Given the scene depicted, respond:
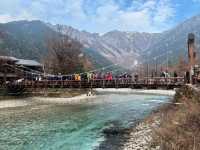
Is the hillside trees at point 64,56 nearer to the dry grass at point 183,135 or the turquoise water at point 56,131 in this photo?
the turquoise water at point 56,131

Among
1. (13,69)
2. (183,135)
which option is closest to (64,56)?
(13,69)

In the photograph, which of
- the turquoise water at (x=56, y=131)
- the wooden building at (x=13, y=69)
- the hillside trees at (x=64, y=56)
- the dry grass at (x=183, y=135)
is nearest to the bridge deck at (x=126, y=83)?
the turquoise water at (x=56, y=131)

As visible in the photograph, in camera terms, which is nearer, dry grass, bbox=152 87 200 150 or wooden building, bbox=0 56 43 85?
dry grass, bbox=152 87 200 150

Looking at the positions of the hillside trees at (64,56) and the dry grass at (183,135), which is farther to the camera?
the hillside trees at (64,56)

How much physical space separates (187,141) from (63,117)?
23902mm

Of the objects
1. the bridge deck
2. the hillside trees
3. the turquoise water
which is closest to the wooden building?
the hillside trees

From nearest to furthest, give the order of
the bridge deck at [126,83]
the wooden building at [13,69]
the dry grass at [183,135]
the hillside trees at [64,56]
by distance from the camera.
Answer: the dry grass at [183,135] < the bridge deck at [126,83] < the wooden building at [13,69] < the hillside trees at [64,56]

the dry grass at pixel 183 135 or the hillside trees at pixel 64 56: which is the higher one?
the hillside trees at pixel 64 56

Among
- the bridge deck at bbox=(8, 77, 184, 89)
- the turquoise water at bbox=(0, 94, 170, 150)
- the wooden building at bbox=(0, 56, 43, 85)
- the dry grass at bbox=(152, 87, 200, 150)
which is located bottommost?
the turquoise water at bbox=(0, 94, 170, 150)

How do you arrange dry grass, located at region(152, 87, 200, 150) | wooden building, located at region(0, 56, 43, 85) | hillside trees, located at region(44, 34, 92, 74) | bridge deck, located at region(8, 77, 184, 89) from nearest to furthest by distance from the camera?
dry grass, located at region(152, 87, 200, 150)
bridge deck, located at region(8, 77, 184, 89)
wooden building, located at region(0, 56, 43, 85)
hillside trees, located at region(44, 34, 92, 74)

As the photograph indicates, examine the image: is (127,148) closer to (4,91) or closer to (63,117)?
(63,117)

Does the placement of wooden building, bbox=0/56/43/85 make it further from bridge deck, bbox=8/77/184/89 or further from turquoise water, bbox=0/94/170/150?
turquoise water, bbox=0/94/170/150

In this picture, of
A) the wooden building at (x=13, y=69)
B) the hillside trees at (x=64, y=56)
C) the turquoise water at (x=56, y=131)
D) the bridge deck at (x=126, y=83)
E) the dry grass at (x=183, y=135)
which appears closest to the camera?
the dry grass at (x=183, y=135)

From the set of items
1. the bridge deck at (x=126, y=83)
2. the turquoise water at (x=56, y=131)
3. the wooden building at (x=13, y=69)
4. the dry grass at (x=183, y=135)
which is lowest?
the turquoise water at (x=56, y=131)
